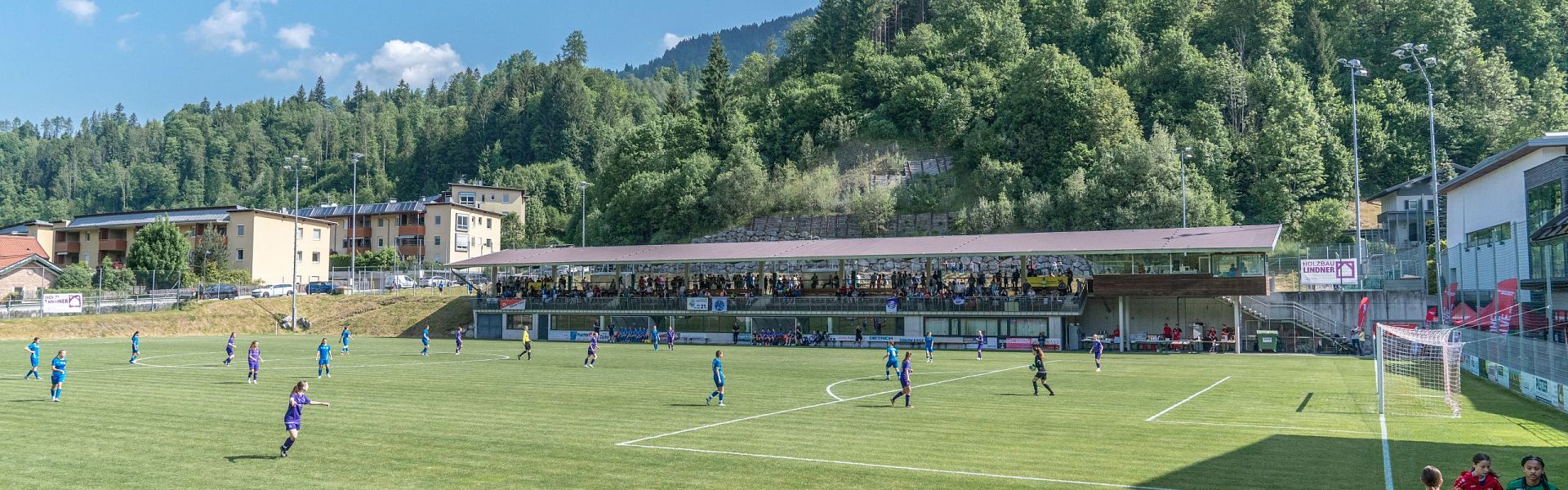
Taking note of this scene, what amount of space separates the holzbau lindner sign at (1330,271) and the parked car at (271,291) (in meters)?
79.4

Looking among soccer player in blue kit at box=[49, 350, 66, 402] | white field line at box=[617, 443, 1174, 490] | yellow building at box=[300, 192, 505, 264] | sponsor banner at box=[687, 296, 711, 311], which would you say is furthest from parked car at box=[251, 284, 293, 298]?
white field line at box=[617, 443, 1174, 490]

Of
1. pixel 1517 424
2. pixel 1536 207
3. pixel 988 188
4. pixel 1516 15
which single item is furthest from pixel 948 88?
pixel 1517 424

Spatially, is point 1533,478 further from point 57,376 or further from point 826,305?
point 826,305

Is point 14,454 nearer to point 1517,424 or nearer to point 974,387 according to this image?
point 974,387

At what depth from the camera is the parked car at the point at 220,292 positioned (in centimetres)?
8333

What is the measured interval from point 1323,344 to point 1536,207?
14848 millimetres

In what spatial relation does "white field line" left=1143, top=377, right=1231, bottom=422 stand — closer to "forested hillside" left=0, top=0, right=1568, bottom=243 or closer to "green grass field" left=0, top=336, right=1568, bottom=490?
"green grass field" left=0, top=336, right=1568, bottom=490

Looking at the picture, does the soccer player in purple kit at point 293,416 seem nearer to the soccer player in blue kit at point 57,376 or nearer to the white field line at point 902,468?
the white field line at point 902,468

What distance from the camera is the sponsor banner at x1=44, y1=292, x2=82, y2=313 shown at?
71.4m

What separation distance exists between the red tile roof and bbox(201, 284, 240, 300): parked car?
19349mm

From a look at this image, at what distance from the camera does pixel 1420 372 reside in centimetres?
4041

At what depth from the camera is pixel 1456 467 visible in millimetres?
18328

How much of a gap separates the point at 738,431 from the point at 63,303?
70177 millimetres

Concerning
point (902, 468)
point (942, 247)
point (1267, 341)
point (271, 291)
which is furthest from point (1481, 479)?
point (271, 291)
